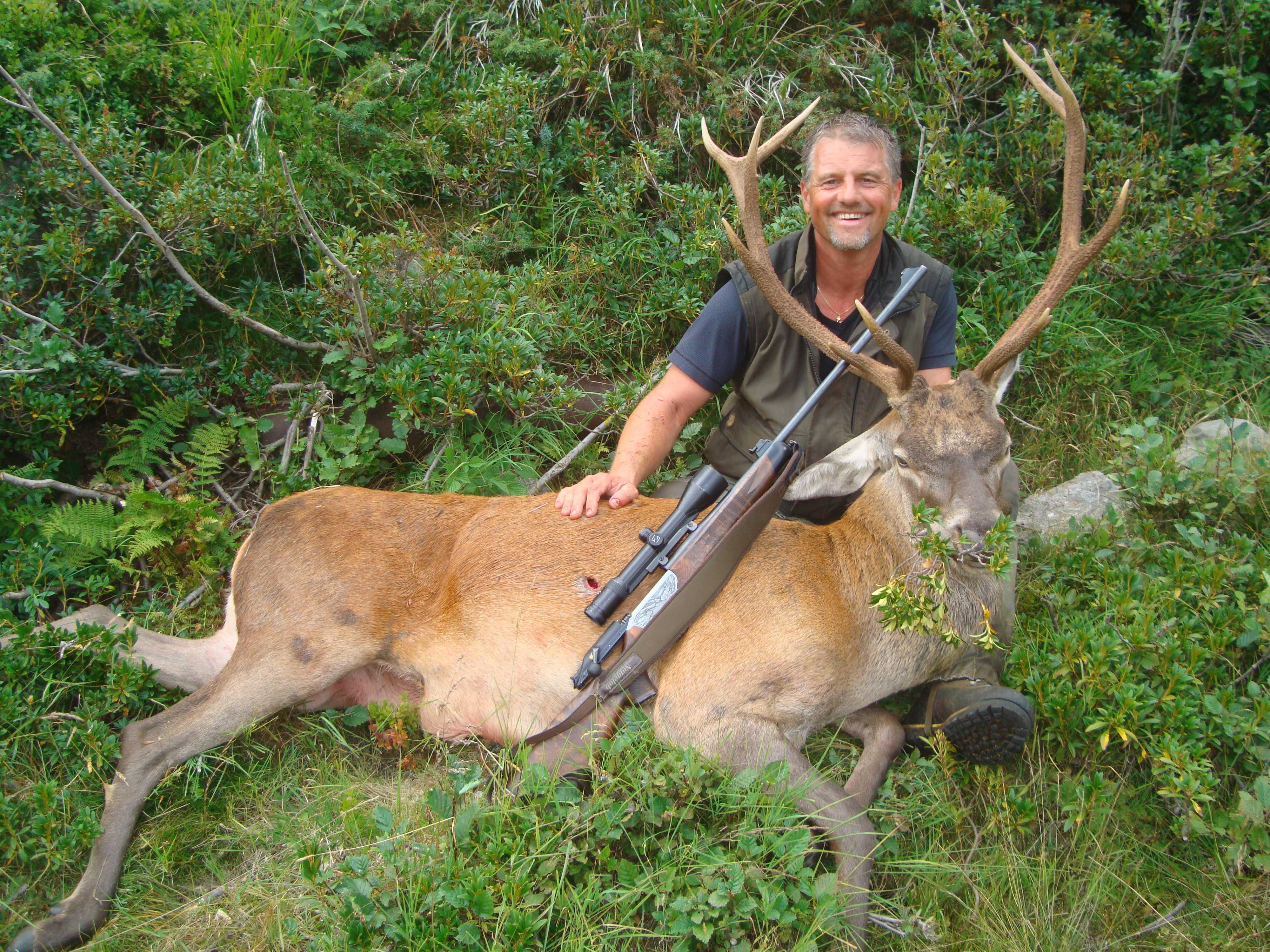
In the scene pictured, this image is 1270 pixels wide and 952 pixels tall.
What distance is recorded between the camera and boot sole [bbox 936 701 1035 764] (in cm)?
347

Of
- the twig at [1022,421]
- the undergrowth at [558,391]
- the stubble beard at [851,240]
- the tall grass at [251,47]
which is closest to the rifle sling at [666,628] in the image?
the undergrowth at [558,391]

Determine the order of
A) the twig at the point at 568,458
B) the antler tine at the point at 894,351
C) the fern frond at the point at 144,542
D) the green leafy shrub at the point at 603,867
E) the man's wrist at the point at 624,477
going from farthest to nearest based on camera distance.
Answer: the twig at the point at 568,458 < the fern frond at the point at 144,542 < the man's wrist at the point at 624,477 < the antler tine at the point at 894,351 < the green leafy shrub at the point at 603,867

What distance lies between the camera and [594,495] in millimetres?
4219

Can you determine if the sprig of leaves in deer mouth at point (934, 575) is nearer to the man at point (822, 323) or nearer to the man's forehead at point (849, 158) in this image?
the man at point (822, 323)

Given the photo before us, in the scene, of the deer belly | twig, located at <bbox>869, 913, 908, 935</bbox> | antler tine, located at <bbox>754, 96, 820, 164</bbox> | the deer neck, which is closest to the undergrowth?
twig, located at <bbox>869, 913, 908, 935</bbox>

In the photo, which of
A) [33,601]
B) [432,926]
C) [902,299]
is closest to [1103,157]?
[902,299]

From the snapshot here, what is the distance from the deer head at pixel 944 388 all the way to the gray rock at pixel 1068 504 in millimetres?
1122

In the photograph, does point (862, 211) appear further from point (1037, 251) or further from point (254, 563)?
point (254, 563)

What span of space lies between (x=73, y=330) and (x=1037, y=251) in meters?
5.46

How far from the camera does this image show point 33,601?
13.8 feet

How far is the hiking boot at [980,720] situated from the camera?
3.48 m

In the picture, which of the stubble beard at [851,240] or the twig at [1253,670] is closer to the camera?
the twig at [1253,670]

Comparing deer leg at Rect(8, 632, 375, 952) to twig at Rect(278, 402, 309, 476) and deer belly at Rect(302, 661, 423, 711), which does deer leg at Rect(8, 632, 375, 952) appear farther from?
twig at Rect(278, 402, 309, 476)

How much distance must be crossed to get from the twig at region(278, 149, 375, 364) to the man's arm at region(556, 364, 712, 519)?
1368 millimetres
